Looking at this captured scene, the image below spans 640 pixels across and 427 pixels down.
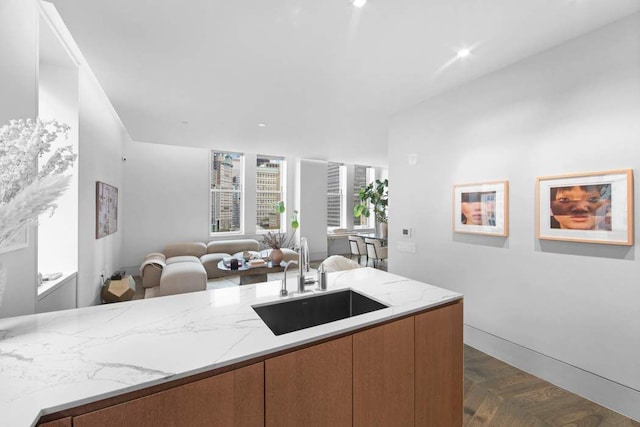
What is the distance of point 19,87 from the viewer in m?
1.42

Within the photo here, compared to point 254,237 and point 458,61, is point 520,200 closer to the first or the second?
point 458,61

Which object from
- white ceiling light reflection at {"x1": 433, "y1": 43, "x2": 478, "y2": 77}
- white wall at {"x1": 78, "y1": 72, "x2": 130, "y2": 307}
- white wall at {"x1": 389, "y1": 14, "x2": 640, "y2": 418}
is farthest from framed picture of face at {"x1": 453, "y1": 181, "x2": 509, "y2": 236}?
white wall at {"x1": 78, "y1": 72, "x2": 130, "y2": 307}

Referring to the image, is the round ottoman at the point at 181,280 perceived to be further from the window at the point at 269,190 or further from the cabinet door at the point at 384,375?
the cabinet door at the point at 384,375

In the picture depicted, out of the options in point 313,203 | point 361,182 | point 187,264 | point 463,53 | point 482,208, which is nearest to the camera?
point 463,53

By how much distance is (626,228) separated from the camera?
5.90ft

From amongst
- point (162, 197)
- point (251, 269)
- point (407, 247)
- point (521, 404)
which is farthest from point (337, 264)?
point (162, 197)

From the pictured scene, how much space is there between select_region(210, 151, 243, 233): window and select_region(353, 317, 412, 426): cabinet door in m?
6.19

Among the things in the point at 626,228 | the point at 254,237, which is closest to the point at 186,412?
the point at 626,228

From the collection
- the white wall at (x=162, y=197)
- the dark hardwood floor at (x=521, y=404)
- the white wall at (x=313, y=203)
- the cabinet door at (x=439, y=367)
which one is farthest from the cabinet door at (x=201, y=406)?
the white wall at (x=313, y=203)

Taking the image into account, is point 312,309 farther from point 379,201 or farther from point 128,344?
point 379,201

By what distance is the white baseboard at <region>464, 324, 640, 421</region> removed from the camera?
1818 mm

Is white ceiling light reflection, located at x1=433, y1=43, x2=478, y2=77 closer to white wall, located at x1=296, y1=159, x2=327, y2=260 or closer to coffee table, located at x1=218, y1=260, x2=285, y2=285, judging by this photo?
coffee table, located at x1=218, y1=260, x2=285, y2=285

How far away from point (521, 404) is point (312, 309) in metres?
1.71

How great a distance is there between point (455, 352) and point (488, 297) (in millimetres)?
1362
